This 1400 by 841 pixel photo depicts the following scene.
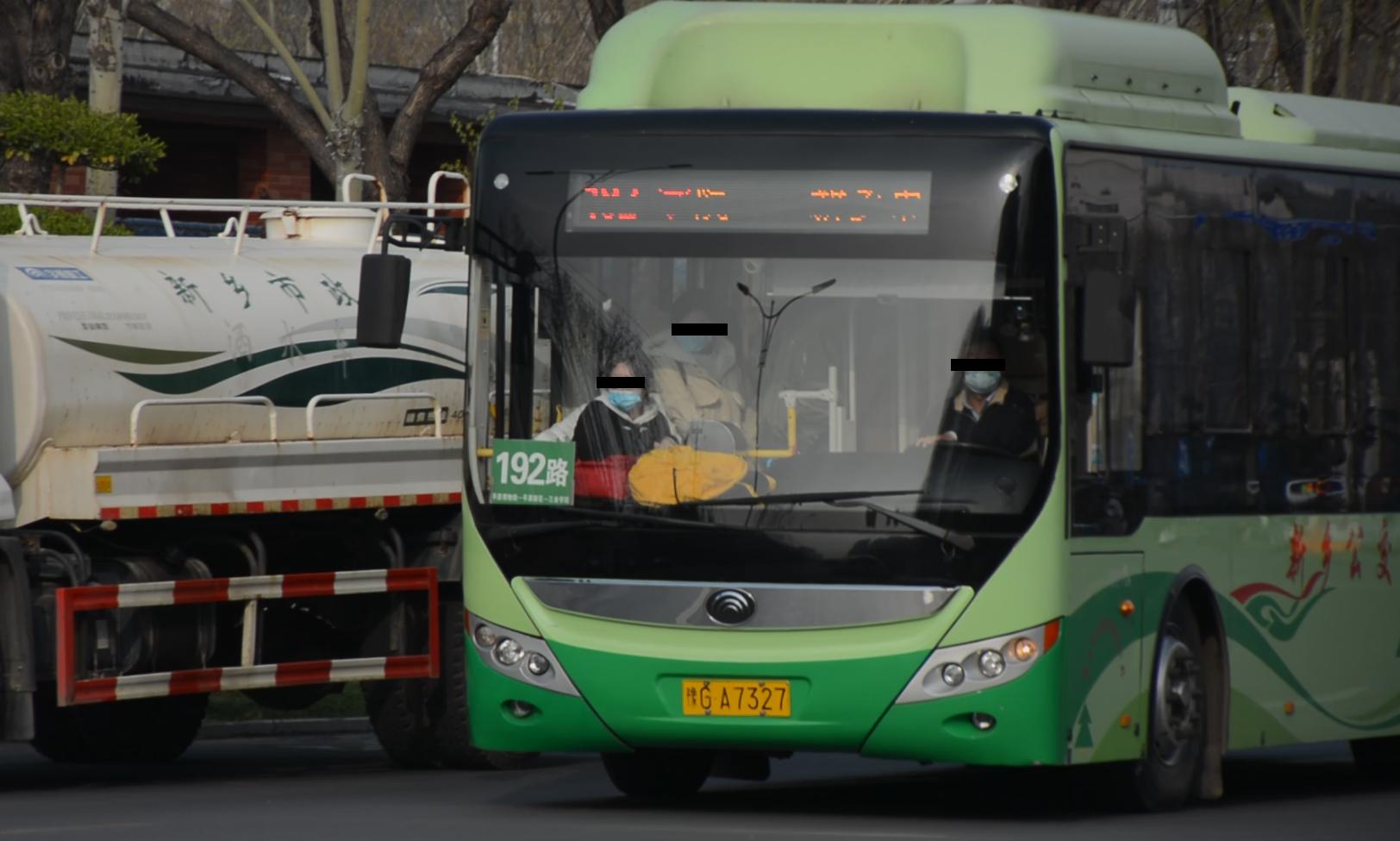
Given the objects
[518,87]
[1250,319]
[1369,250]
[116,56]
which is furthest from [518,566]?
[518,87]

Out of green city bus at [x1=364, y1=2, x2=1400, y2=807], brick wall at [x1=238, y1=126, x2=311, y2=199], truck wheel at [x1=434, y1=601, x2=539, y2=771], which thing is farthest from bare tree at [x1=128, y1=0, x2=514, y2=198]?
green city bus at [x1=364, y1=2, x2=1400, y2=807]

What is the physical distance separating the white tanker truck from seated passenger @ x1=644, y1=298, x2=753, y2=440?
5.39ft

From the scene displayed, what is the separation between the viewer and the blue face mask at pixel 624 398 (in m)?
11.4

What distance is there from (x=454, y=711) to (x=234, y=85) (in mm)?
16133

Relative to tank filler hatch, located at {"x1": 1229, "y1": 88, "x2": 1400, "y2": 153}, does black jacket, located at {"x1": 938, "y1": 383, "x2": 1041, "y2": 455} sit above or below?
below

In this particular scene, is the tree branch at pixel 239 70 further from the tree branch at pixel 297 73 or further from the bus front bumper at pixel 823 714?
the bus front bumper at pixel 823 714

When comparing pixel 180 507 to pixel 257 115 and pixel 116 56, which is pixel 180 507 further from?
pixel 257 115

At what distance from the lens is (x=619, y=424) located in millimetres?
11406

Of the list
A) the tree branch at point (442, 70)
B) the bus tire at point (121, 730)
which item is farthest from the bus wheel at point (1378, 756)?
the tree branch at point (442, 70)

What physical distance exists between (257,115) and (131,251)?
17279 mm

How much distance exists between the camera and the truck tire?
15.4 metres

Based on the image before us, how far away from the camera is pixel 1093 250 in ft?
36.9

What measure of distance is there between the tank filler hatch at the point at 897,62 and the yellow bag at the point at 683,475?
1672 mm

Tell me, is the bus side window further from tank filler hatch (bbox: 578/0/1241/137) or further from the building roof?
the building roof
